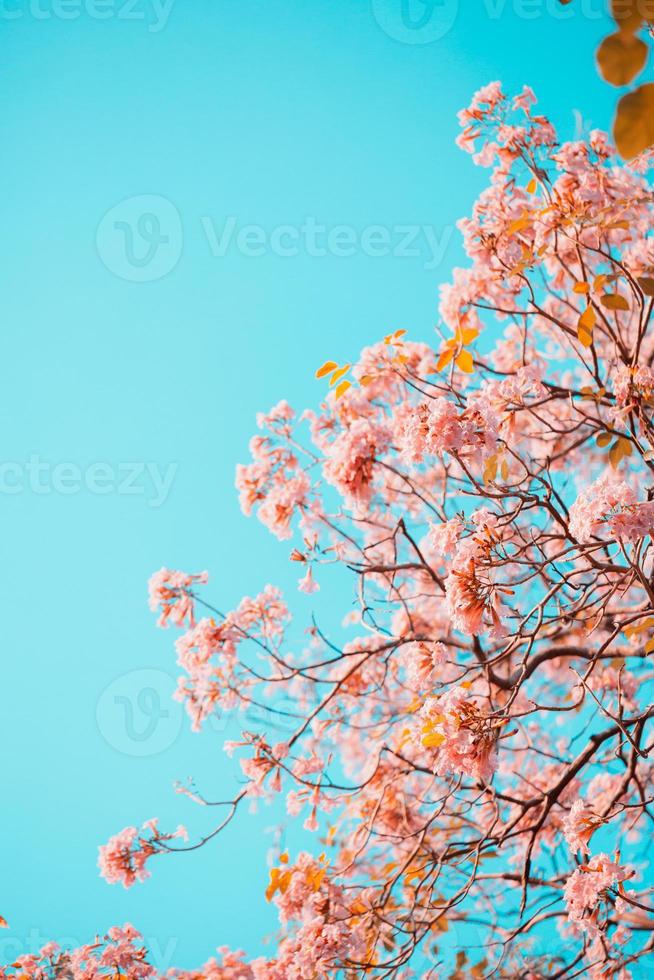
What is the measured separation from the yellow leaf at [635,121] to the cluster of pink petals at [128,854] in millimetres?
2901

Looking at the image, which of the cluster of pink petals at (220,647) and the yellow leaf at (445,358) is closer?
the yellow leaf at (445,358)

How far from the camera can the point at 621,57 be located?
0.64 metres

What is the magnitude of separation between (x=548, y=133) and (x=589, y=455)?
8.14ft

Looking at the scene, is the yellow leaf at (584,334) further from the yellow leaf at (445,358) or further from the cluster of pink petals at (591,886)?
the cluster of pink petals at (591,886)

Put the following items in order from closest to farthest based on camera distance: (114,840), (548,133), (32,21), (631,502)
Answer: (631,502), (114,840), (548,133), (32,21)

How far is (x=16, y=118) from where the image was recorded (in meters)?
9.70

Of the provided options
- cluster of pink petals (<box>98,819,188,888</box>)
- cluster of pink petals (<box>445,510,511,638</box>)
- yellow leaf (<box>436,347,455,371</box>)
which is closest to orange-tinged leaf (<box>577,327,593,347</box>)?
yellow leaf (<box>436,347,455,371</box>)

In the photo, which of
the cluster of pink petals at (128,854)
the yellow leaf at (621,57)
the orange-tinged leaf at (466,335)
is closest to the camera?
the yellow leaf at (621,57)

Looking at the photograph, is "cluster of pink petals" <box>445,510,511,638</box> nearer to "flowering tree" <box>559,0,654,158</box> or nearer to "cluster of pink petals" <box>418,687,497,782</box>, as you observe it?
"cluster of pink petals" <box>418,687,497,782</box>

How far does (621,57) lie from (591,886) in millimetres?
2082

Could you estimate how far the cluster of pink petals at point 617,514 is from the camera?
1.68 m

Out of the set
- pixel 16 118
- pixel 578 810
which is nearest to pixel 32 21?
pixel 16 118

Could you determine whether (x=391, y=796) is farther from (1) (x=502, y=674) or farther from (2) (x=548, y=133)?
(2) (x=548, y=133)

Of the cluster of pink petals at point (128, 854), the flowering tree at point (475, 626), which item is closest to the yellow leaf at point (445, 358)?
the flowering tree at point (475, 626)
